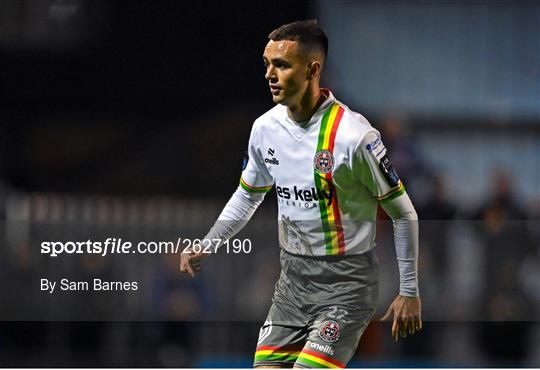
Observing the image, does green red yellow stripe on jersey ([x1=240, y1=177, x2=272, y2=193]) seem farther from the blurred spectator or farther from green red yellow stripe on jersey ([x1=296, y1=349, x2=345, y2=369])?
the blurred spectator

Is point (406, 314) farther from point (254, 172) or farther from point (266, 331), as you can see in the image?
point (254, 172)

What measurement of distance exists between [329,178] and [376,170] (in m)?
0.27

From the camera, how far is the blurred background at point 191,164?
7.73 metres

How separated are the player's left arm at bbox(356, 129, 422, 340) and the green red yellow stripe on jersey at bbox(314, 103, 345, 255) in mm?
199

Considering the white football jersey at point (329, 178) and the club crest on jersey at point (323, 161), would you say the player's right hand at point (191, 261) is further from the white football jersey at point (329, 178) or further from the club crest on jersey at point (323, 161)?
the club crest on jersey at point (323, 161)

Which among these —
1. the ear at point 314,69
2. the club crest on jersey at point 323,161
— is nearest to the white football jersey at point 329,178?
the club crest on jersey at point 323,161

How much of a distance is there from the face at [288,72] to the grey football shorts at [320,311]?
91cm

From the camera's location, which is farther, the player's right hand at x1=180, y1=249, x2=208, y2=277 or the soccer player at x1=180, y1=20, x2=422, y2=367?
the player's right hand at x1=180, y1=249, x2=208, y2=277

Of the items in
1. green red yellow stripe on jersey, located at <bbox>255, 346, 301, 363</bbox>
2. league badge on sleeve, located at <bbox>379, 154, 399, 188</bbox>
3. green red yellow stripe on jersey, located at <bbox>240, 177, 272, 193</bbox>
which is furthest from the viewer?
green red yellow stripe on jersey, located at <bbox>240, 177, 272, 193</bbox>

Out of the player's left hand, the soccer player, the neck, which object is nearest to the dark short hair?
the soccer player

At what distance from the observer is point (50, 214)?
774 centimetres

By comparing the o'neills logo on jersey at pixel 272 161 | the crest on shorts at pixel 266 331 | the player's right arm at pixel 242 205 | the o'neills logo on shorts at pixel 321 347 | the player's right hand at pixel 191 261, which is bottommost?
the o'neills logo on shorts at pixel 321 347

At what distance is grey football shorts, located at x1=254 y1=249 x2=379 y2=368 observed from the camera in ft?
20.6

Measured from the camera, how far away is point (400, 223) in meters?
6.44
